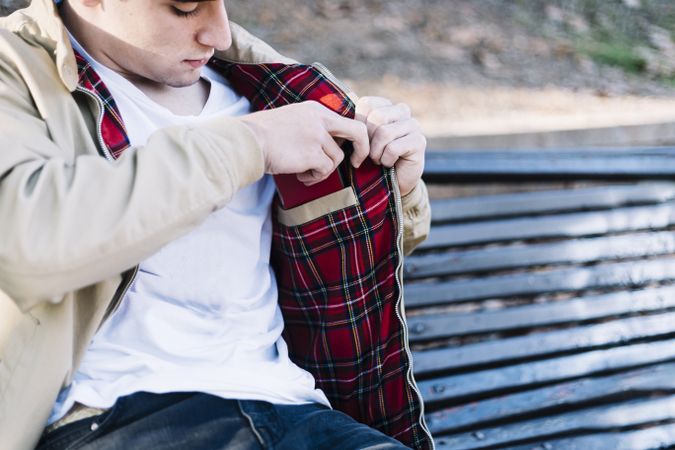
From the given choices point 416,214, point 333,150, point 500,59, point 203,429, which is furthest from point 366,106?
point 500,59

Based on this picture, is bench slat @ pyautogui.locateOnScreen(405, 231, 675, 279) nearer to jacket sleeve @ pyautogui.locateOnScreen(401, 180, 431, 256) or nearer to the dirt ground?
jacket sleeve @ pyautogui.locateOnScreen(401, 180, 431, 256)

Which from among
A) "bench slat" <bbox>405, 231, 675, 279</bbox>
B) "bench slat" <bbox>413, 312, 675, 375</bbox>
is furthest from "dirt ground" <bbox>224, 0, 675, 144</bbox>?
"bench slat" <bbox>413, 312, 675, 375</bbox>

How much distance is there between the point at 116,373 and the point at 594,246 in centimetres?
204

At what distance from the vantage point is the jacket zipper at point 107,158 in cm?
187

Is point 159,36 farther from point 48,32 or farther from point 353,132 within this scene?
point 353,132

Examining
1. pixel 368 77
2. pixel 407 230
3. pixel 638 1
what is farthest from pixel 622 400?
pixel 638 1

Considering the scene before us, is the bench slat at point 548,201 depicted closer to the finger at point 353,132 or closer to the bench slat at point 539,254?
the bench slat at point 539,254

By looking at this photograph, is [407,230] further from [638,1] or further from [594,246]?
[638,1]

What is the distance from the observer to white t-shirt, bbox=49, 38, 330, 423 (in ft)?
6.28

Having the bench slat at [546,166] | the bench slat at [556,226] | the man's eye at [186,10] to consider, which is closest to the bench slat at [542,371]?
the bench slat at [556,226]

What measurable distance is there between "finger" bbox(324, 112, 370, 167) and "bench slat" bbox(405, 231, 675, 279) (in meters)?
1.07

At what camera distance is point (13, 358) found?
175cm

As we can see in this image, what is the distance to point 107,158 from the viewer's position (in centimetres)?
191

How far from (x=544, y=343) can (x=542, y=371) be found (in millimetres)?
114
